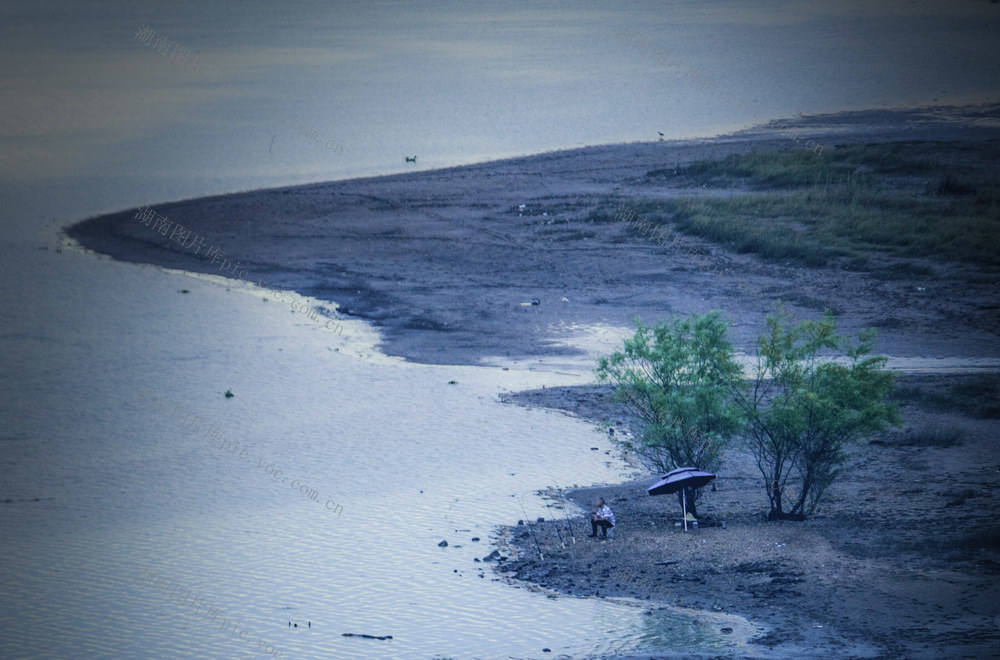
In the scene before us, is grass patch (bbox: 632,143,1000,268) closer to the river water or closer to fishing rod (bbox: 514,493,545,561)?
the river water

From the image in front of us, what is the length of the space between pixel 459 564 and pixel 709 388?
5537mm

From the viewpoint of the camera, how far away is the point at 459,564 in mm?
17828

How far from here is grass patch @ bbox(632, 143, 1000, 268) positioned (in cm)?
3472

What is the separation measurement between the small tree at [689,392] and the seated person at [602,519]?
174cm

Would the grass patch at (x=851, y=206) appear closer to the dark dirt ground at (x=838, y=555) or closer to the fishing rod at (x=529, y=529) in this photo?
the dark dirt ground at (x=838, y=555)

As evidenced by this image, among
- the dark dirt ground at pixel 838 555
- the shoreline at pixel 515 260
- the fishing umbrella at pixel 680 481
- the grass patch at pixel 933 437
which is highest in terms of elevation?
the shoreline at pixel 515 260

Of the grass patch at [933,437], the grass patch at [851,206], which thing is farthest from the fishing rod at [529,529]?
the grass patch at [851,206]

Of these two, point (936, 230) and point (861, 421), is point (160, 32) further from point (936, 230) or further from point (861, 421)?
point (861, 421)

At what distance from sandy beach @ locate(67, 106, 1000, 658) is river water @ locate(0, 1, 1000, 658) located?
137 cm

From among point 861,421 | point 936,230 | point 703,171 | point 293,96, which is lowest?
point 861,421

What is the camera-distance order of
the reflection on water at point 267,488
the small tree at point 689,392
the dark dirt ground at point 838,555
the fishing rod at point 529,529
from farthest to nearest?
the small tree at point 689,392, the fishing rod at point 529,529, the reflection on water at point 267,488, the dark dirt ground at point 838,555

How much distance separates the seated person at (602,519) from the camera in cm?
1834

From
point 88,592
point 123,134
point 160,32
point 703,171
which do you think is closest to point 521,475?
point 88,592

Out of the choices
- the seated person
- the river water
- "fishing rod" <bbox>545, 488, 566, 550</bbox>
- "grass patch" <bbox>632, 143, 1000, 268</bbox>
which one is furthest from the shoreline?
the seated person
